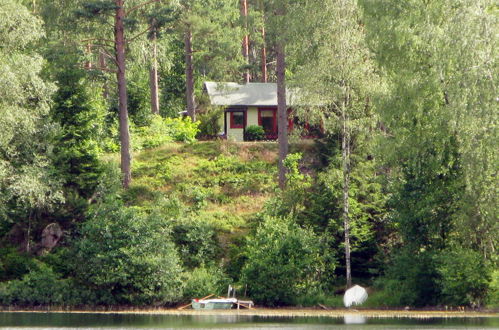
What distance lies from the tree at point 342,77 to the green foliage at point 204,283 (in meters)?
5.87

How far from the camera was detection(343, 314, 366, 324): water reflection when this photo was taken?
121 ft

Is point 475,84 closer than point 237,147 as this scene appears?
Yes

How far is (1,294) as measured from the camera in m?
41.7

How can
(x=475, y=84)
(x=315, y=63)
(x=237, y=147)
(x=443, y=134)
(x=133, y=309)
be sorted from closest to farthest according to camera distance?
(x=475, y=84), (x=443, y=134), (x=133, y=309), (x=315, y=63), (x=237, y=147)

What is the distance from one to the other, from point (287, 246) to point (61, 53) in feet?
48.2

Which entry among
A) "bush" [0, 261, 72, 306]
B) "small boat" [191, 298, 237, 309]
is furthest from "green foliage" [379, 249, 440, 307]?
"bush" [0, 261, 72, 306]

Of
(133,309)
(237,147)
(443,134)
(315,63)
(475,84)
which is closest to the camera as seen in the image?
(475,84)

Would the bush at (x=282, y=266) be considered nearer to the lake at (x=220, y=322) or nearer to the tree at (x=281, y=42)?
the lake at (x=220, y=322)

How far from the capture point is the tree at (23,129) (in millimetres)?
41688

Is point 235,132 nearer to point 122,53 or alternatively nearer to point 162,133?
point 162,133

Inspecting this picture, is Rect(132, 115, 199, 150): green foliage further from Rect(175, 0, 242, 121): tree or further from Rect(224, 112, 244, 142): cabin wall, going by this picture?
Rect(175, 0, 242, 121): tree

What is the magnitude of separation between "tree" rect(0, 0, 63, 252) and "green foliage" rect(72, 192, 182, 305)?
2.79 m

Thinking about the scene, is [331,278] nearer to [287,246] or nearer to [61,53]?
[287,246]

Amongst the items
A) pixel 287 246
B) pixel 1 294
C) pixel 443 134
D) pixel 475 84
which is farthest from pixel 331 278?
pixel 1 294
